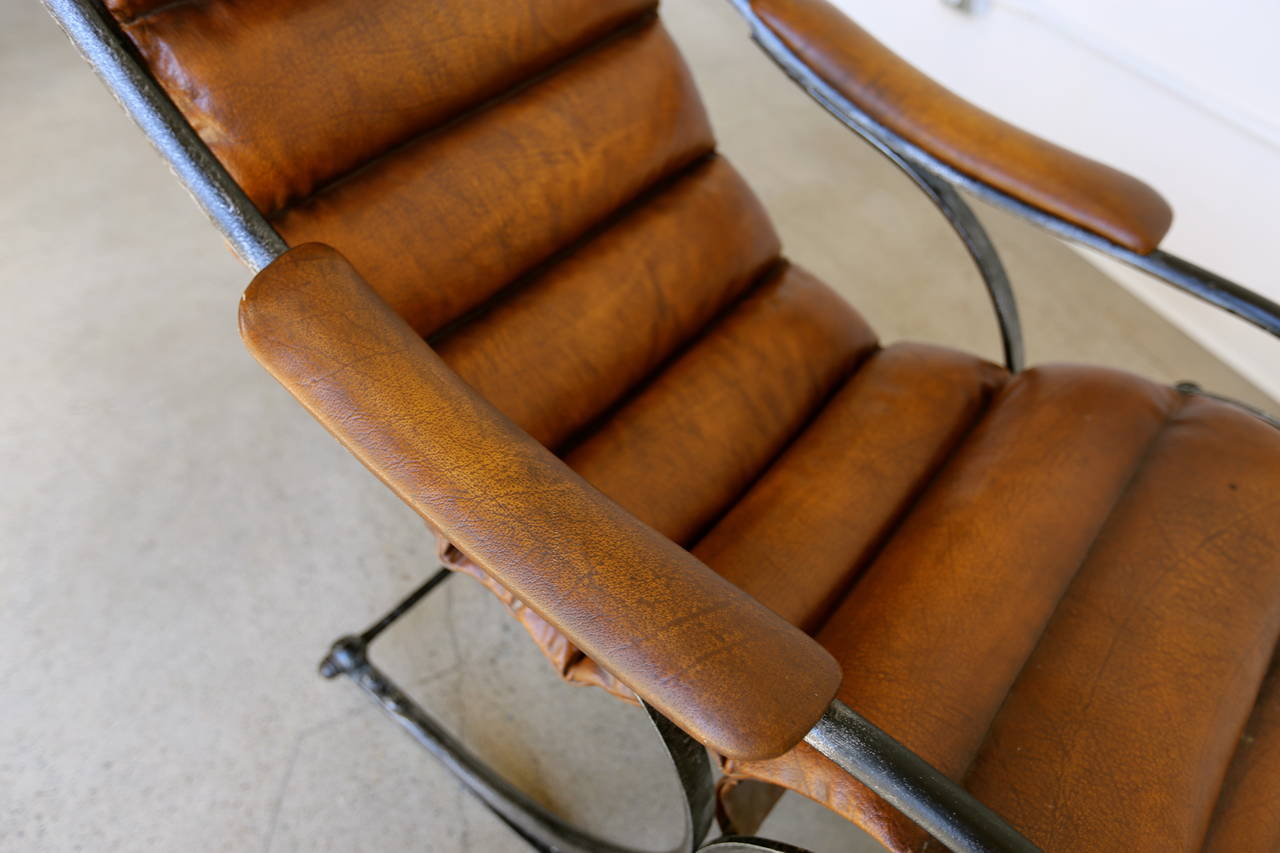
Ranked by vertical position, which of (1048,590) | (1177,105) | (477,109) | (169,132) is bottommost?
(1177,105)

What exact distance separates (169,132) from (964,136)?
680mm

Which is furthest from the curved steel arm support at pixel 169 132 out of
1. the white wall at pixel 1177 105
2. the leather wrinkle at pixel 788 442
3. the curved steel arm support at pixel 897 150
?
the white wall at pixel 1177 105

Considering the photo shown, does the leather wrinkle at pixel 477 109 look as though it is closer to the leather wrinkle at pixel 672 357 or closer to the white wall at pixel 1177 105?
the leather wrinkle at pixel 672 357

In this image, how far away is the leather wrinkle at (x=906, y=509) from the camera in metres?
0.76

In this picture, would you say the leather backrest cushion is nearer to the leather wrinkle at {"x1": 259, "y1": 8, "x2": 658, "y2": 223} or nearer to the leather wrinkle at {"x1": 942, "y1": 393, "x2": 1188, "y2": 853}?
the leather wrinkle at {"x1": 259, "y1": 8, "x2": 658, "y2": 223}

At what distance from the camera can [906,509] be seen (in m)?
0.83

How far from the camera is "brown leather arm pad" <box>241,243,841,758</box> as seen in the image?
0.45 m

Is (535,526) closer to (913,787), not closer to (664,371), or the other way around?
(913,787)

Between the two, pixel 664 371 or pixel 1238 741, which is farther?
pixel 664 371

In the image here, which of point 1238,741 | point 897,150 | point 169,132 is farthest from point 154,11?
point 1238,741

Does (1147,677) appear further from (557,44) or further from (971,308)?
(971,308)

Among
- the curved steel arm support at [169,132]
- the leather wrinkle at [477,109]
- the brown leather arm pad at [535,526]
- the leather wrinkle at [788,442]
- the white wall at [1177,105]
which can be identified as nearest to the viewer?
the brown leather arm pad at [535,526]

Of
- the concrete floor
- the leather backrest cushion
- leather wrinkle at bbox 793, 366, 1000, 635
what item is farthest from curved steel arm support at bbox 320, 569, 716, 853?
the leather backrest cushion

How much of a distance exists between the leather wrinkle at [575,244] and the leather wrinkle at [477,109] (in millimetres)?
151
